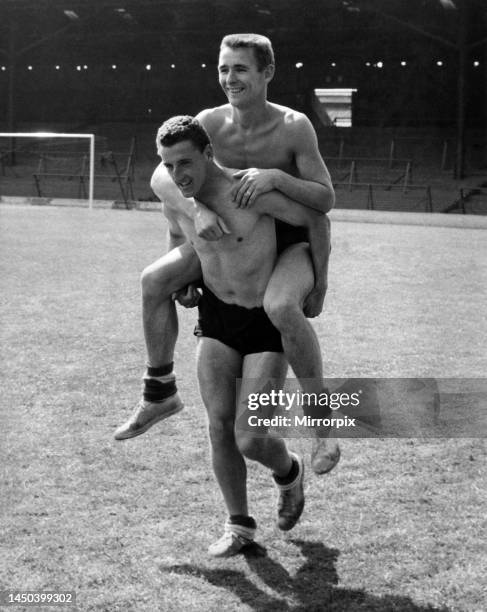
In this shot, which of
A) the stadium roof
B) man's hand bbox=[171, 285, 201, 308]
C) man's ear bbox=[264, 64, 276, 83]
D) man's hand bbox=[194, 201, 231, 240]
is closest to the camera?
man's hand bbox=[194, 201, 231, 240]

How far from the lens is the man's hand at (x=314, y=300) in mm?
4152

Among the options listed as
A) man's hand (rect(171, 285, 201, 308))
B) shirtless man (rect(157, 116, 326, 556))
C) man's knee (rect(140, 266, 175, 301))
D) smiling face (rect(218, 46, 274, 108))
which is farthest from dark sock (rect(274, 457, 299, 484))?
smiling face (rect(218, 46, 274, 108))

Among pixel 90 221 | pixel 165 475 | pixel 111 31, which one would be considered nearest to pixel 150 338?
pixel 165 475

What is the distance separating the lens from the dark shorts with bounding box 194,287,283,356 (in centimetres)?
419

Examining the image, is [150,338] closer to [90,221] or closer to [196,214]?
[196,214]

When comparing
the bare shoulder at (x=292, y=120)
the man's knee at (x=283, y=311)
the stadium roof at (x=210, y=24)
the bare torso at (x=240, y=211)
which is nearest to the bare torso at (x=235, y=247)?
the bare torso at (x=240, y=211)

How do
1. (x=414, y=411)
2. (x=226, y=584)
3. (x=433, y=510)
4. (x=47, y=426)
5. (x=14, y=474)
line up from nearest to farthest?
(x=226, y=584)
(x=433, y=510)
(x=14, y=474)
(x=47, y=426)
(x=414, y=411)

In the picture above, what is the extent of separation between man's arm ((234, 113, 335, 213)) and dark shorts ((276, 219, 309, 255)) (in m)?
0.18

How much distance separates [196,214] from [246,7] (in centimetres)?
3711

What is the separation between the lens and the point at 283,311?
3842 millimetres

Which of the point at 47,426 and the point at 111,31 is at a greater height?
the point at 111,31

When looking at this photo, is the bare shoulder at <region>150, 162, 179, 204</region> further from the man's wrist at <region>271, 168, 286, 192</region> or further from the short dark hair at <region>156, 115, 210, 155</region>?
the man's wrist at <region>271, 168, 286, 192</region>

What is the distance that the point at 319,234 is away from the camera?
4086mm

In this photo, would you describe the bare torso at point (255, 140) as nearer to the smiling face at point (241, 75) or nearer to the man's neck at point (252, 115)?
the man's neck at point (252, 115)
